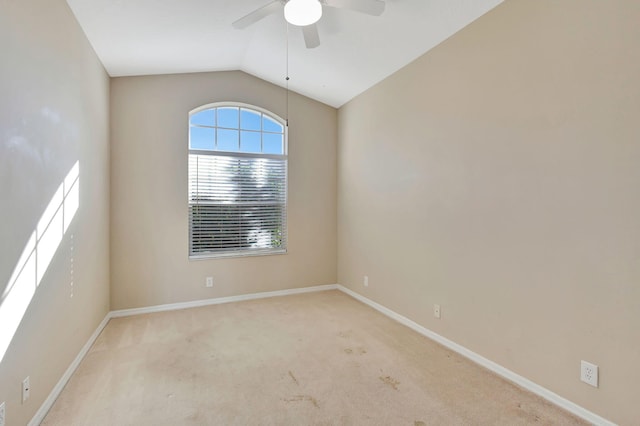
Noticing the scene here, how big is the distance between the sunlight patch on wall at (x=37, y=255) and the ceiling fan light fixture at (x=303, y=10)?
6.55 ft

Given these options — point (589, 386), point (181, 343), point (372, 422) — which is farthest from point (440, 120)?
point (181, 343)

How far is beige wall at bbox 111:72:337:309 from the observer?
3.63m

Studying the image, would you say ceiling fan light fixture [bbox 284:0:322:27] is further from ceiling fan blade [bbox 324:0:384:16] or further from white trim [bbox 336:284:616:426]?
white trim [bbox 336:284:616:426]

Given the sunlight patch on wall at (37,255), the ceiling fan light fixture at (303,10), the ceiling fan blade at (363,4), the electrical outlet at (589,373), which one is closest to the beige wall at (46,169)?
the sunlight patch on wall at (37,255)

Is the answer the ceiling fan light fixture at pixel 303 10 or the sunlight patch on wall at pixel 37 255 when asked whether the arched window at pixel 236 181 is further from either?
the ceiling fan light fixture at pixel 303 10

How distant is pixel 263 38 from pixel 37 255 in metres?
2.79

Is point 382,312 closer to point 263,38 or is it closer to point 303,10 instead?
point 303,10

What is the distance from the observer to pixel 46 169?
1964mm

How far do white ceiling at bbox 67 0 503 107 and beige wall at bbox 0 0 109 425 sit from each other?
0.30 meters

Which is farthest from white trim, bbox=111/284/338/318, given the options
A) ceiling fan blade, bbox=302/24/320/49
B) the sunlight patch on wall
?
ceiling fan blade, bbox=302/24/320/49

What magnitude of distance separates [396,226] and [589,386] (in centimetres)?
202

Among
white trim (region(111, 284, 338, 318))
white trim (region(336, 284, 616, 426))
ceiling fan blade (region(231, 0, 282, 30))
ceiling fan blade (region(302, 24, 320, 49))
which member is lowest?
white trim (region(336, 284, 616, 426))

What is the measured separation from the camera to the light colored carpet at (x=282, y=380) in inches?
74.7

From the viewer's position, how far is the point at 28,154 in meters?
1.74
